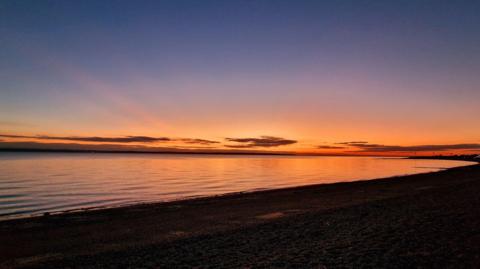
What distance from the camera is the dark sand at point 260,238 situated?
9.19m

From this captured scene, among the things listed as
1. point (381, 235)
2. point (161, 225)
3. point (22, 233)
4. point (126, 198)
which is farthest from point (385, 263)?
point (126, 198)

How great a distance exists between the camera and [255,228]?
45.1 ft

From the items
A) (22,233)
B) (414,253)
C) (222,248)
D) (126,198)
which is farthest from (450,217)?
(126,198)

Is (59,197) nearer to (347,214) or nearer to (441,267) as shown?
(347,214)

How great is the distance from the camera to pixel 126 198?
2850cm

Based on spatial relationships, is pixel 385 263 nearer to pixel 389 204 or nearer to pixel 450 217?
pixel 450 217

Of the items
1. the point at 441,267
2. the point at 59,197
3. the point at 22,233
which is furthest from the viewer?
the point at 59,197

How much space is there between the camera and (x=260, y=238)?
1194 cm

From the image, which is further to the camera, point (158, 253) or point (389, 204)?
point (389, 204)

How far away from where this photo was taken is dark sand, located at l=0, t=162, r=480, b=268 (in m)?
9.19

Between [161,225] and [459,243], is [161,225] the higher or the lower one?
the lower one

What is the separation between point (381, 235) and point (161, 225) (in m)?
9.56

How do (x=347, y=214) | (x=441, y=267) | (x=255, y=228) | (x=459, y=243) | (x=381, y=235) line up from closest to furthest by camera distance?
(x=441, y=267), (x=459, y=243), (x=381, y=235), (x=255, y=228), (x=347, y=214)

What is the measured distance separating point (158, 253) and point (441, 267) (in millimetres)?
7917
